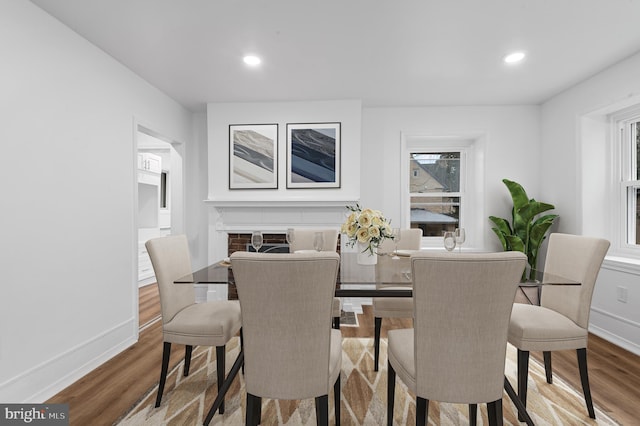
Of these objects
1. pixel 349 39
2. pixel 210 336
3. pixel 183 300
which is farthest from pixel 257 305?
pixel 349 39

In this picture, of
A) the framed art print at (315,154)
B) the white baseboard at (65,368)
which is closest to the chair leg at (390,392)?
the white baseboard at (65,368)

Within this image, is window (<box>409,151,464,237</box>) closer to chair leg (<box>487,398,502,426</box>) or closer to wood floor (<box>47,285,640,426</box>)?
wood floor (<box>47,285,640,426</box>)

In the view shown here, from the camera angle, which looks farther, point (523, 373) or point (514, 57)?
point (514, 57)

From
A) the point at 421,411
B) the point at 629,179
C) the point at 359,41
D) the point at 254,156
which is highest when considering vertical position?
the point at 359,41

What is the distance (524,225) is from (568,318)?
2048 mm

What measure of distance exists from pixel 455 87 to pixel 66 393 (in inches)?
164

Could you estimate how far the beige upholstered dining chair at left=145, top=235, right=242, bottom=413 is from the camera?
1819 millimetres

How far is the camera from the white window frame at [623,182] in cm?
312

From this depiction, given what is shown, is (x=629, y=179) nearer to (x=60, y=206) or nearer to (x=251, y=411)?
(x=251, y=411)

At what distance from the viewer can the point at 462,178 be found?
14.2ft

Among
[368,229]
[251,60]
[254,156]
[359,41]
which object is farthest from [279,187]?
[368,229]

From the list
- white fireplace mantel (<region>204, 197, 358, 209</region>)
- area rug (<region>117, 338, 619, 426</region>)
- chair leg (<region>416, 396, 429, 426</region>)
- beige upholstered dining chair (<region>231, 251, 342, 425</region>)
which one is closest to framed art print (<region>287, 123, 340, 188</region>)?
white fireplace mantel (<region>204, 197, 358, 209</region>)

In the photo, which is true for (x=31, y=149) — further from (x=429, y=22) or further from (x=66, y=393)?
(x=429, y=22)

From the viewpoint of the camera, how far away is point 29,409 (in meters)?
1.87
